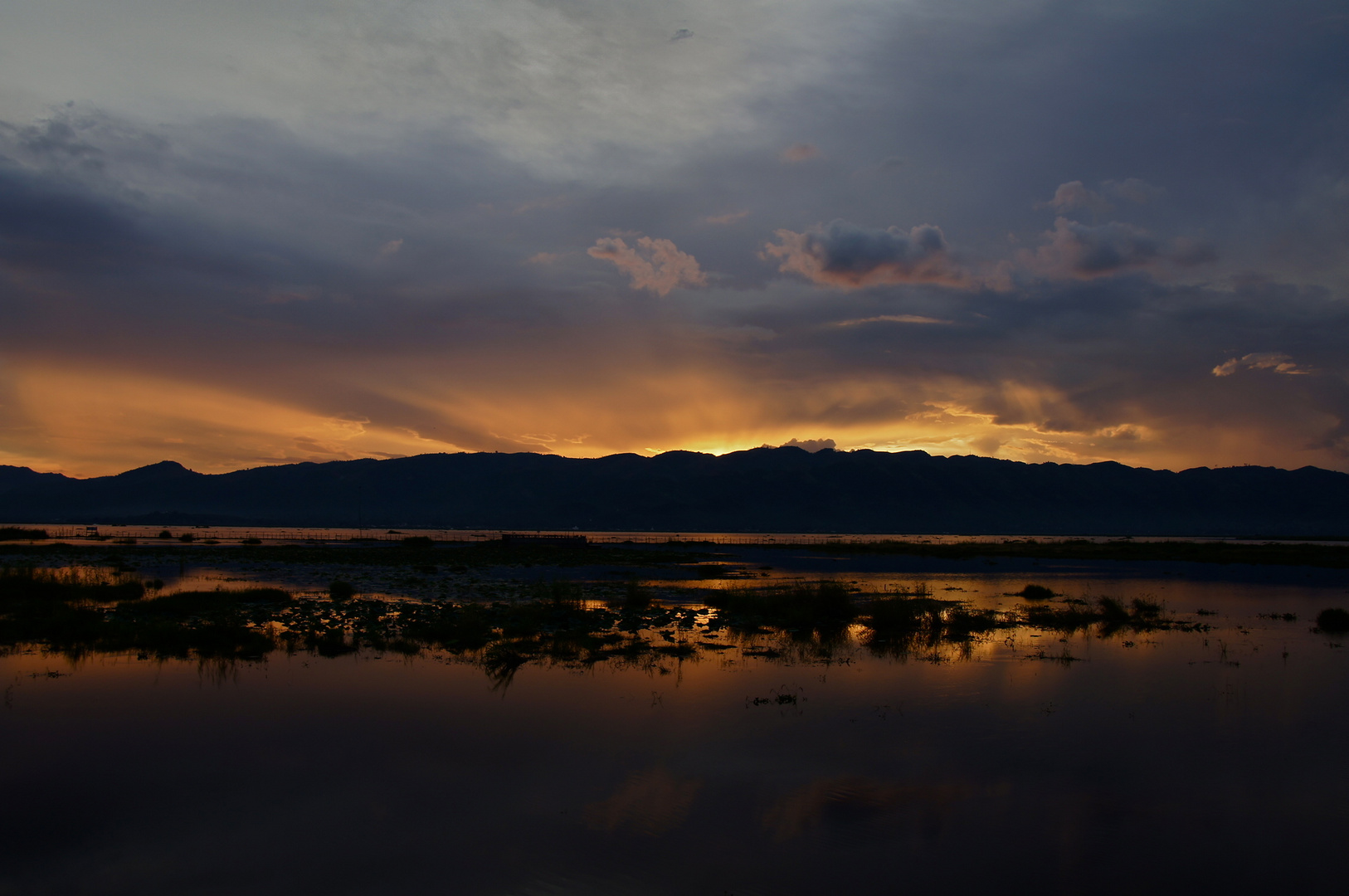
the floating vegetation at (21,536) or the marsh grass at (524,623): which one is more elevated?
the floating vegetation at (21,536)

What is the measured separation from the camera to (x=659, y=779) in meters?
12.8

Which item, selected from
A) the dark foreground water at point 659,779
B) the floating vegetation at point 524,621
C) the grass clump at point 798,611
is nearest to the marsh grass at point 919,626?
the floating vegetation at point 524,621

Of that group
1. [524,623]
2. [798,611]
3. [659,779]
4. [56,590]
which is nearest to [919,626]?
[798,611]

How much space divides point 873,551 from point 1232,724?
90.7 m

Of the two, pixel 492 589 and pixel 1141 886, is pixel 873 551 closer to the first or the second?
pixel 492 589

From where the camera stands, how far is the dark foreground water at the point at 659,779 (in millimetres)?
9719

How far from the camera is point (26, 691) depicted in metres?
17.6

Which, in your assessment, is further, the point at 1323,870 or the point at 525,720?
the point at 525,720

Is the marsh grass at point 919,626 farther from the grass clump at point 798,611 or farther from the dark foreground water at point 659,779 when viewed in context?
the dark foreground water at point 659,779

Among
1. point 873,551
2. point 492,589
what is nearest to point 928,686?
point 492,589

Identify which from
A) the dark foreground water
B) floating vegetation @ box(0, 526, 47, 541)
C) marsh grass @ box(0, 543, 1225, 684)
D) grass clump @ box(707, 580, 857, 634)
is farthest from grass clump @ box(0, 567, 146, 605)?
floating vegetation @ box(0, 526, 47, 541)

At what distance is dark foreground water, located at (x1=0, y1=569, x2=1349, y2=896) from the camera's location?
9719 millimetres

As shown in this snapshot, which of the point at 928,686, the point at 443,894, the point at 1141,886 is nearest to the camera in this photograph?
the point at 443,894

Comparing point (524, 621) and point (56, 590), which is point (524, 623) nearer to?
point (524, 621)
